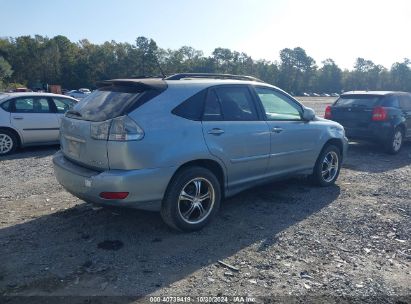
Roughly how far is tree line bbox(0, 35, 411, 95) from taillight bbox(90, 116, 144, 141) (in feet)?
207

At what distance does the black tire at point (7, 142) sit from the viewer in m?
8.88

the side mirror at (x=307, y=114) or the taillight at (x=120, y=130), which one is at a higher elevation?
the side mirror at (x=307, y=114)

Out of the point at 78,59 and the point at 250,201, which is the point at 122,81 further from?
the point at 78,59

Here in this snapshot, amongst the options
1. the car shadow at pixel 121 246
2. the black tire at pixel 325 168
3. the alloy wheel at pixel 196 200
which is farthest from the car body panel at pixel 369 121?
the alloy wheel at pixel 196 200

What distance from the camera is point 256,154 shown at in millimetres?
5051

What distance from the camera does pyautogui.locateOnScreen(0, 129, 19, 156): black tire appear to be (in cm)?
888

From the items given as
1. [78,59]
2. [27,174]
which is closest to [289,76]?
[78,59]

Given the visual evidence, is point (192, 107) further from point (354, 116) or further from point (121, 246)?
point (354, 116)

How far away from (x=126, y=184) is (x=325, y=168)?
392 cm

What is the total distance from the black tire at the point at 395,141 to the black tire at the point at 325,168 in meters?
3.75

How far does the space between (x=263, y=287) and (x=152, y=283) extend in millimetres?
984

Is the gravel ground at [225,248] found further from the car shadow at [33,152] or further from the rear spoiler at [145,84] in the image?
the car shadow at [33,152]

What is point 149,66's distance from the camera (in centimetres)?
8962

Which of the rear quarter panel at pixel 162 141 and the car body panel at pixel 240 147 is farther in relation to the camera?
the car body panel at pixel 240 147
